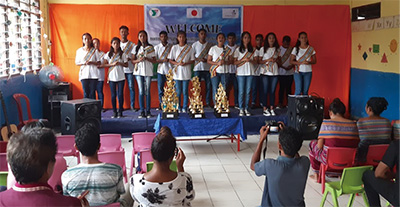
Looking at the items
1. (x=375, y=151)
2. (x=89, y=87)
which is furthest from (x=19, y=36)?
(x=375, y=151)

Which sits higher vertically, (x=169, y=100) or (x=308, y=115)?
(x=169, y=100)

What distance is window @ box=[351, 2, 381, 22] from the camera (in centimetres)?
767

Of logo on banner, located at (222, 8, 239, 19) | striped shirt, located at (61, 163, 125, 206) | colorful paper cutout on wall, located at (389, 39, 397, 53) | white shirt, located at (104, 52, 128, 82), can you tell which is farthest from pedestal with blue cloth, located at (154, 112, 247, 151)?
striped shirt, located at (61, 163, 125, 206)

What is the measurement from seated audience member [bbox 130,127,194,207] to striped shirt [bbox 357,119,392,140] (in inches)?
95.2

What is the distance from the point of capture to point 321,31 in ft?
28.7

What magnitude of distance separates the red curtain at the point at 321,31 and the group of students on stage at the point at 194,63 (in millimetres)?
607

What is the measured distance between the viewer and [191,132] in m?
6.07

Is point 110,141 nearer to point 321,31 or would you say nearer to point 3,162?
point 3,162

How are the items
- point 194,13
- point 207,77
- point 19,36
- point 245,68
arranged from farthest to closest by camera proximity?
point 194,13 → point 207,77 → point 245,68 → point 19,36

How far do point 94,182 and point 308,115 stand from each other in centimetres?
475

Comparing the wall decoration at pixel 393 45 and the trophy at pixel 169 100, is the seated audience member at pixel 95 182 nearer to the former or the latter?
the trophy at pixel 169 100

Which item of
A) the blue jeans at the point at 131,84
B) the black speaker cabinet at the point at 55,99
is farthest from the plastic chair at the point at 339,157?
the black speaker cabinet at the point at 55,99

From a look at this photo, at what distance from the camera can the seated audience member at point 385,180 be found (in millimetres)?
3012

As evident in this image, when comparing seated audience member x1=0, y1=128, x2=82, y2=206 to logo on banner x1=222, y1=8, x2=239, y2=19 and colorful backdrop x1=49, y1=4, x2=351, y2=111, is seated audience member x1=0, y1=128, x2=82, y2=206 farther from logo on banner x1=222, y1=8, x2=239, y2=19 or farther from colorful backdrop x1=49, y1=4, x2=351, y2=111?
logo on banner x1=222, y1=8, x2=239, y2=19
